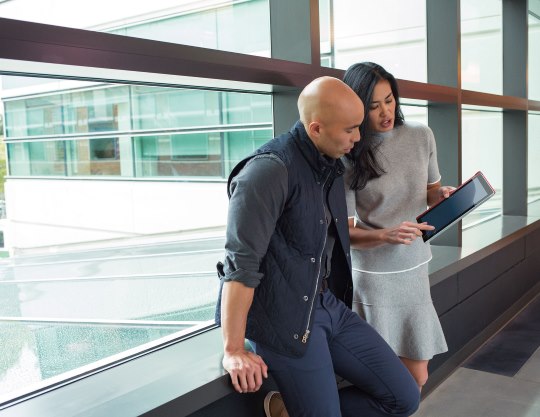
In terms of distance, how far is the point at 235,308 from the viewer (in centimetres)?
172

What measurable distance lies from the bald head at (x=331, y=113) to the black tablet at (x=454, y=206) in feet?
1.88

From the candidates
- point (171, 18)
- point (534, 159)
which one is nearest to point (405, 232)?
point (171, 18)

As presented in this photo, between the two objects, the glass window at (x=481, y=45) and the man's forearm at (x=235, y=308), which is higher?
the glass window at (x=481, y=45)

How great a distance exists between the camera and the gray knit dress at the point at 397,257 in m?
2.36

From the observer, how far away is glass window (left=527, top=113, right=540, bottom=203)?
6273 mm

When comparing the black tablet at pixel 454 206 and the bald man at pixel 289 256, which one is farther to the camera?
→ the black tablet at pixel 454 206

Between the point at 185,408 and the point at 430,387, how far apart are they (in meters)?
1.90

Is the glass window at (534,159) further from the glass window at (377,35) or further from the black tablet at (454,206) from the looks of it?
the black tablet at (454,206)

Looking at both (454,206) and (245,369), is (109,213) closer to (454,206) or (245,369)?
(245,369)

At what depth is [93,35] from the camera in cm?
169

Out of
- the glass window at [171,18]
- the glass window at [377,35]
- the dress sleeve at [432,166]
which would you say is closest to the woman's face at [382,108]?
the dress sleeve at [432,166]

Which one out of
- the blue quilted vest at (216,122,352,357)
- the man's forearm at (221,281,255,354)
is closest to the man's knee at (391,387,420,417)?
the blue quilted vest at (216,122,352,357)

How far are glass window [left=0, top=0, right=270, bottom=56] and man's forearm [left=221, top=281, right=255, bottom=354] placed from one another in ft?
3.11

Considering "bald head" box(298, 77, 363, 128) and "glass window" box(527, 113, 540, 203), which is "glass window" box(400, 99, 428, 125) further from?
"glass window" box(527, 113, 540, 203)
